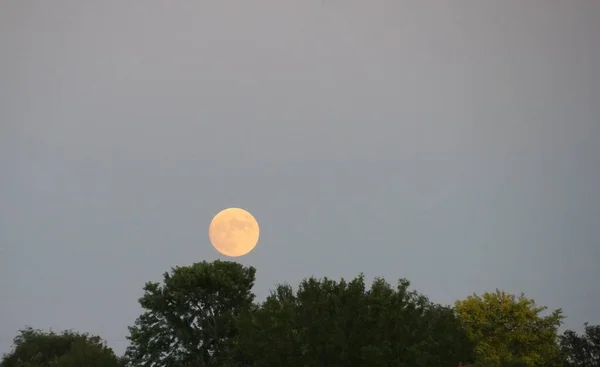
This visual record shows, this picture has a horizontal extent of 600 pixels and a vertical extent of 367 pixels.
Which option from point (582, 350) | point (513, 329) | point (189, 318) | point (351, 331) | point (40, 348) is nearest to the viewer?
point (351, 331)

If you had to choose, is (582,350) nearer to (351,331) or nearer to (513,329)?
(513,329)

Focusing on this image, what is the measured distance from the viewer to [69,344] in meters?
90.5

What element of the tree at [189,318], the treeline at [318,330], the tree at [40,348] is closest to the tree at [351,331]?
the treeline at [318,330]

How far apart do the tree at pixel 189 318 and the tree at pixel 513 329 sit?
29.8m

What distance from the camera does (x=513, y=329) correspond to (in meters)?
73.4

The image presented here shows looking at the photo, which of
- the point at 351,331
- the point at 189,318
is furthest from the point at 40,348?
the point at 351,331

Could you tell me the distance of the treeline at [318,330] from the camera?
3962cm

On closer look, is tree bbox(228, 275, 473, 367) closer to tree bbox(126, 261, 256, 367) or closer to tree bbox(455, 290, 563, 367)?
tree bbox(126, 261, 256, 367)

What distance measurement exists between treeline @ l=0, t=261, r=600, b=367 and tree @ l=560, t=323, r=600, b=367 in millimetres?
118

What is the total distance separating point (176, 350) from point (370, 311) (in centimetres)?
2314

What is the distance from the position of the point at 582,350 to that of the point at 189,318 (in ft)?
152

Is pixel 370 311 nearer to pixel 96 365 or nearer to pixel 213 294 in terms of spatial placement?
pixel 213 294

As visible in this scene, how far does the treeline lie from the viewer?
39.6 metres

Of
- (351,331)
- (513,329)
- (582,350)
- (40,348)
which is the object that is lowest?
(351,331)
